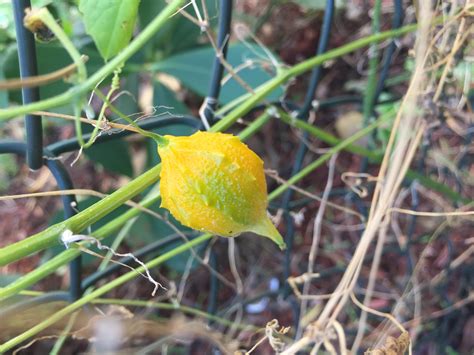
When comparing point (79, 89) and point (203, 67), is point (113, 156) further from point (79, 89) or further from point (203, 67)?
point (79, 89)

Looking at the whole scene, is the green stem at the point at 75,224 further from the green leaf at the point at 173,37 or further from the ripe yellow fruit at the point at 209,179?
the green leaf at the point at 173,37

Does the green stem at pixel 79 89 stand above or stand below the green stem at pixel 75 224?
above

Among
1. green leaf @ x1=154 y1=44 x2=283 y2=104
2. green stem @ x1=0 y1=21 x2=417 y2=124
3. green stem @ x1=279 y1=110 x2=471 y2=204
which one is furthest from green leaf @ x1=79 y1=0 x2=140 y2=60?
green leaf @ x1=154 y1=44 x2=283 y2=104

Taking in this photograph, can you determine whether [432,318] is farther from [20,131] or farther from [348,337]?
[20,131]

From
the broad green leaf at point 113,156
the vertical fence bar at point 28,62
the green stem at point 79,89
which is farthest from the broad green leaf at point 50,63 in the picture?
the green stem at point 79,89

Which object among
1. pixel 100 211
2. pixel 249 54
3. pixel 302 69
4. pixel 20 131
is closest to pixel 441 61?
pixel 302 69

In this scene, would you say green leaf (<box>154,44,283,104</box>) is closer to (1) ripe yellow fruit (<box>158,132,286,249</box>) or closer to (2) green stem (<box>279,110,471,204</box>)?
(2) green stem (<box>279,110,471,204</box>)
